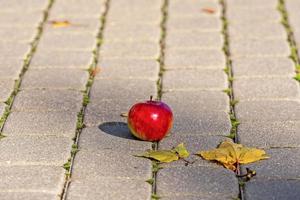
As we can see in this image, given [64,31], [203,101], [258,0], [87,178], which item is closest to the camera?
[87,178]

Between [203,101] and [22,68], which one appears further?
[22,68]

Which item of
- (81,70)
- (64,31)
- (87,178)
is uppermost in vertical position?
(64,31)

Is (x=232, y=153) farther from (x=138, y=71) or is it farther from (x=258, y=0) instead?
(x=258, y=0)

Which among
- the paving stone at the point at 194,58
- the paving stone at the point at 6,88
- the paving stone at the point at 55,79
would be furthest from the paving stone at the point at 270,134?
the paving stone at the point at 6,88

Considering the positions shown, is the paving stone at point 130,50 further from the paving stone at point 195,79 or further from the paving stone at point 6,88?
the paving stone at point 6,88

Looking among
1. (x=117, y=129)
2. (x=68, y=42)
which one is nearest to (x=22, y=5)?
(x=68, y=42)

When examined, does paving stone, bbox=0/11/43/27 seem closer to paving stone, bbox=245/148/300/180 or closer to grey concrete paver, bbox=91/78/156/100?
grey concrete paver, bbox=91/78/156/100

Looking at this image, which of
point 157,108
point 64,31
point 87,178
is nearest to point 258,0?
point 64,31

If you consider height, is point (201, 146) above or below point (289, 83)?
below
